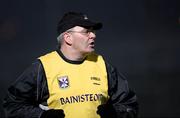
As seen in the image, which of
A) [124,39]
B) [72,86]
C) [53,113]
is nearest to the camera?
[53,113]

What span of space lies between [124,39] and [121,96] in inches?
64.9

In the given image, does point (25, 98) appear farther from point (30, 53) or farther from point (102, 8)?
point (102, 8)

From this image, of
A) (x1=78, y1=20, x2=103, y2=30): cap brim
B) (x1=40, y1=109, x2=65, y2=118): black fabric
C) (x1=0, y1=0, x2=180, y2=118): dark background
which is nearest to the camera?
(x1=40, y1=109, x2=65, y2=118): black fabric

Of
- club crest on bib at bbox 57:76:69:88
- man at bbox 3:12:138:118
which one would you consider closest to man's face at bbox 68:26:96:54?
man at bbox 3:12:138:118

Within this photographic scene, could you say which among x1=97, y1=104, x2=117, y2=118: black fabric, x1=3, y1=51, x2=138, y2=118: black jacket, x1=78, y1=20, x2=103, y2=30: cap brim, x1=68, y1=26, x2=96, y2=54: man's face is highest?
x1=78, y1=20, x2=103, y2=30: cap brim

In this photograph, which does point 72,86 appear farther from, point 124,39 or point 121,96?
point 124,39

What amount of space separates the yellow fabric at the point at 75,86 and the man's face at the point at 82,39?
0.09m

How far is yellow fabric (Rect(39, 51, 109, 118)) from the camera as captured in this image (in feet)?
9.14

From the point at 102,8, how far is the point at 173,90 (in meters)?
0.94

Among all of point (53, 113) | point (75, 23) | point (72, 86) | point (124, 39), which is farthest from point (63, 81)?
point (124, 39)

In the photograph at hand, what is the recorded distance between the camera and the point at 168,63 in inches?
183

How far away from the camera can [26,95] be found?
279cm

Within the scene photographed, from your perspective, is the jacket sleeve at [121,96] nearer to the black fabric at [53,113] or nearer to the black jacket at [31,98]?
the black jacket at [31,98]

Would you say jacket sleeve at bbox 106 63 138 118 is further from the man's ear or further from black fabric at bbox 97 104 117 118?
the man's ear
